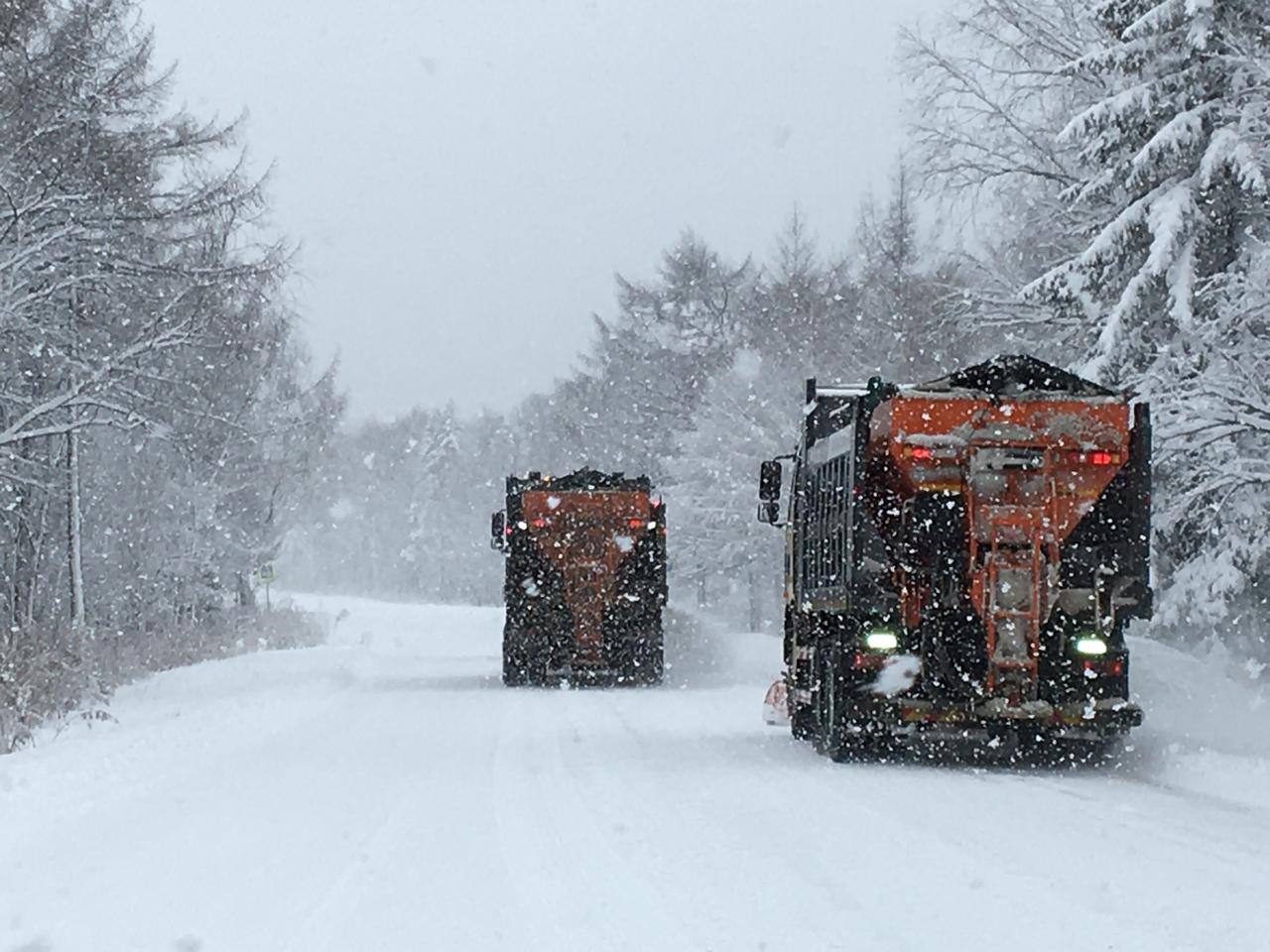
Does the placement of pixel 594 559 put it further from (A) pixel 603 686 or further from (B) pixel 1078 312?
(B) pixel 1078 312

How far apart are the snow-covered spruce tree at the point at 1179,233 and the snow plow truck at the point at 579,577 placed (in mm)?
8417

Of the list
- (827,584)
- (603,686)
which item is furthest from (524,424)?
(827,584)

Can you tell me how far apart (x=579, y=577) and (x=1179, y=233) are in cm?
1142

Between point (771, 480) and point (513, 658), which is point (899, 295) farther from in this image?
point (771, 480)

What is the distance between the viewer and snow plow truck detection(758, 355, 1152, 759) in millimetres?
14469

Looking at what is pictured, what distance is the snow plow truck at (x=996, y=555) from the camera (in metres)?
14.5

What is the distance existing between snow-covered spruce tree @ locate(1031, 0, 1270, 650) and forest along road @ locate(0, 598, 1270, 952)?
7.29ft

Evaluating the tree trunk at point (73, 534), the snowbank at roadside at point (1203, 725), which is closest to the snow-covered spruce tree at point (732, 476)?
the tree trunk at point (73, 534)

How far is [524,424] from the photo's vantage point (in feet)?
344

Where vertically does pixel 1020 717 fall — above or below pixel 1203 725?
above

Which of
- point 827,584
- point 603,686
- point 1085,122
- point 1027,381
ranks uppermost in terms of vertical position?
point 1085,122

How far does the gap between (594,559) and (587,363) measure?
35618 millimetres

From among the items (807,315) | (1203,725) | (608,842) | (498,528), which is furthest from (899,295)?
(608,842)

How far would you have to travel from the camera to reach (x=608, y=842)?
32.7 feet
